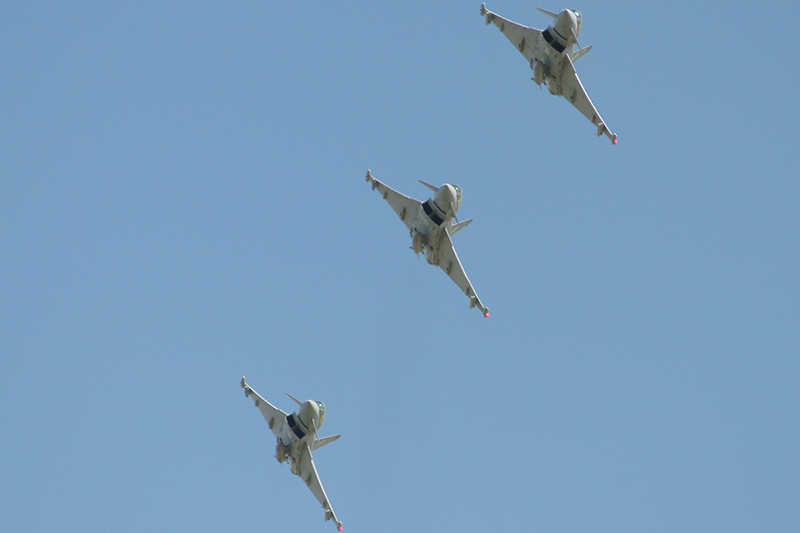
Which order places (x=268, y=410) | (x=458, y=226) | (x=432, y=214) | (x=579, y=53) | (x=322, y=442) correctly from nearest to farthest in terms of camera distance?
(x=432, y=214) < (x=458, y=226) < (x=579, y=53) < (x=322, y=442) < (x=268, y=410)

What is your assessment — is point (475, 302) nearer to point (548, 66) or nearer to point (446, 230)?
point (446, 230)

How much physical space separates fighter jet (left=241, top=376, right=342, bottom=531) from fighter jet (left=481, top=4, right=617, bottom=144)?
33491mm

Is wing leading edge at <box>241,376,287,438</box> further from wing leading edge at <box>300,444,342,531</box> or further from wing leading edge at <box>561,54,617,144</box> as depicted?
wing leading edge at <box>561,54,617,144</box>

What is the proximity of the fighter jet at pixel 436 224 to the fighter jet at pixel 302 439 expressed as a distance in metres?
15.8

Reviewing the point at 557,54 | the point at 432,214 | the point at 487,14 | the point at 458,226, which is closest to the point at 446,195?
the point at 432,214

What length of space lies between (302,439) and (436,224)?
2186cm

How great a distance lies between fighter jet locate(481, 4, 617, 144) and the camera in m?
98.8

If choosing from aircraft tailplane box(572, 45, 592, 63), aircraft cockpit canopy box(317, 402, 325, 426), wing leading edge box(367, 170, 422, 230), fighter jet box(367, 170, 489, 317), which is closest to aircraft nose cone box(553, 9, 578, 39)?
aircraft tailplane box(572, 45, 592, 63)

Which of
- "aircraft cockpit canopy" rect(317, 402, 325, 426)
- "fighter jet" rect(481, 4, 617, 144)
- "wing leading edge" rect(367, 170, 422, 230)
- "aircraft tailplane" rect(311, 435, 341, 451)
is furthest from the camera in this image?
"aircraft tailplane" rect(311, 435, 341, 451)

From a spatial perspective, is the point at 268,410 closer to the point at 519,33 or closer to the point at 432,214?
the point at 432,214

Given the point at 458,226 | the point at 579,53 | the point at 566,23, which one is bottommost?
the point at 458,226

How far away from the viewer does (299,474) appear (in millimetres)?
105812

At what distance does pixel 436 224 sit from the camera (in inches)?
3910

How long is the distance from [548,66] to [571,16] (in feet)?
18.8
